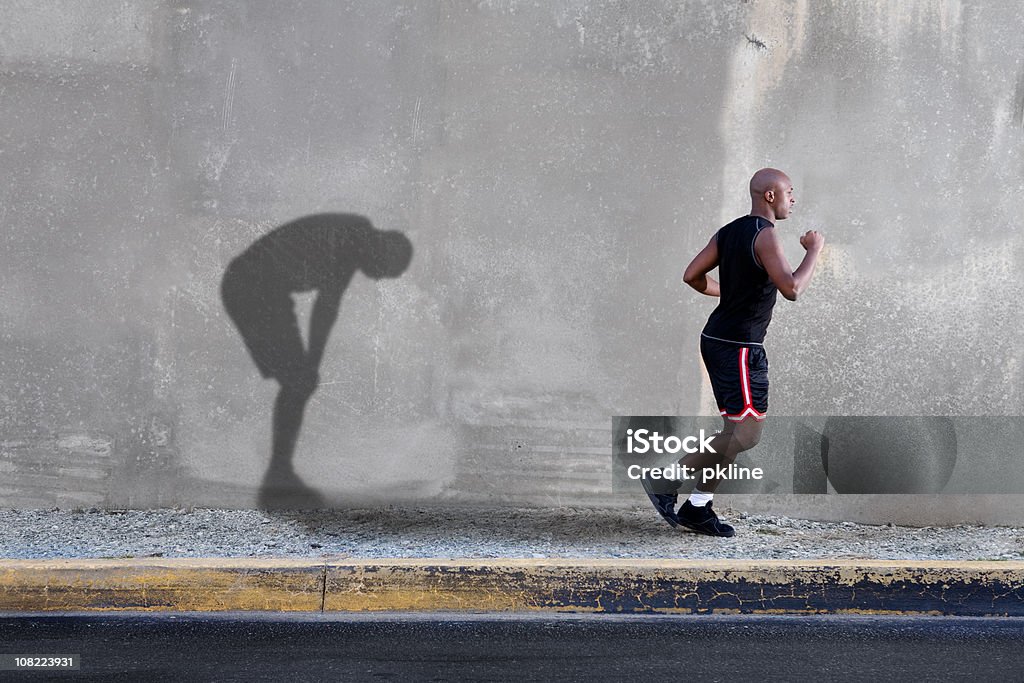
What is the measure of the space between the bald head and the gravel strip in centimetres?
151

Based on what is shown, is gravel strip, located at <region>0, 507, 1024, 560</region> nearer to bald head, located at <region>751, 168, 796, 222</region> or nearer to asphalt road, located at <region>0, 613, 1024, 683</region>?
asphalt road, located at <region>0, 613, 1024, 683</region>

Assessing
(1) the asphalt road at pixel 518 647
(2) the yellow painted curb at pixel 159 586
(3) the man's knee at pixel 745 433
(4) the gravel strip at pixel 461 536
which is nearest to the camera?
(1) the asphalt road at pixel 518 647

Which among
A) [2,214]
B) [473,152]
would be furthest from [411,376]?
[2,214]

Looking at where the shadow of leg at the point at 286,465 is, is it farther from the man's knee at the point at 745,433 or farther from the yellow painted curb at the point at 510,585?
the man's knee at the point at 745,433

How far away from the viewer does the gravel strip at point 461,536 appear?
16.4ft

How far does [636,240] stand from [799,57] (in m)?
1.24

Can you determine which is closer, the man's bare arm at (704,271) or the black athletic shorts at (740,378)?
the black athletic shorts at (740,378)

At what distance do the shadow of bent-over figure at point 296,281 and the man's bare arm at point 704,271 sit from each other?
143cm

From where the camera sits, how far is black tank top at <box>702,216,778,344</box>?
5.01 metres

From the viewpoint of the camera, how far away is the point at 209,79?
18.8 ft

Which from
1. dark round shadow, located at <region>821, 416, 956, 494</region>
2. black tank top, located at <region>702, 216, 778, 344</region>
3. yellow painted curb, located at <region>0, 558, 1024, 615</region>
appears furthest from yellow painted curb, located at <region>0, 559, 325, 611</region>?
dark round shadow, located at <region>821, 416, 956, 494</region>

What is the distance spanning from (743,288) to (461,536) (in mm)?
1723

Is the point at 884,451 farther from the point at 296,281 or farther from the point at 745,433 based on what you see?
the point at 296,281
